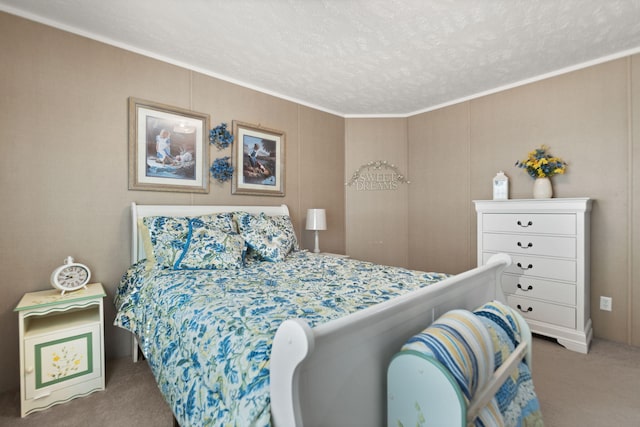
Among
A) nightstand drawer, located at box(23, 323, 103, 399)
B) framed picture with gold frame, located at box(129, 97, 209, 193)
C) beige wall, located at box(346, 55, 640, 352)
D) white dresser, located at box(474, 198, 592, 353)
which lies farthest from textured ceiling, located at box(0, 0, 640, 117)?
nightstand drawer, located at box(23, 323, 103, 399)

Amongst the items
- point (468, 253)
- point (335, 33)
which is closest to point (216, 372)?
point (335, 33)

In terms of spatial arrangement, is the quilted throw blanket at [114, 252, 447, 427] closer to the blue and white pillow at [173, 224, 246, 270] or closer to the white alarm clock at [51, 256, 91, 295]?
the blue and white pillow at [173, 224, 246, 270]

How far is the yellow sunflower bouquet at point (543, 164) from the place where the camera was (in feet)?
9.37

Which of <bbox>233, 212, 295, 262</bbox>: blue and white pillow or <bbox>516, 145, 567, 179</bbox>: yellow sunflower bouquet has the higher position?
<bbox>516, 145, 567, 179</bbox>: yellow sunflower bouquet

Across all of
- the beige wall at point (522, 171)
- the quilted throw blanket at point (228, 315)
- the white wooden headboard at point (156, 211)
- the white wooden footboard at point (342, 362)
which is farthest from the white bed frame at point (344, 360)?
the beige wall at point (522, 171)

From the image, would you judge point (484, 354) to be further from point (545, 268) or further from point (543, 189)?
point (543, 189)

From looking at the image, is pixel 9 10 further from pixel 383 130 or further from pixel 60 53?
pixel 383 130

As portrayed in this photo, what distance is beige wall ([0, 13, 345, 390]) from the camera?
6.53 ft

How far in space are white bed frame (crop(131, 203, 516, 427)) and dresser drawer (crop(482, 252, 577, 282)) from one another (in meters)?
1.85

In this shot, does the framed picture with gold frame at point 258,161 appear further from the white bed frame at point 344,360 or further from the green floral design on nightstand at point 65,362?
the white bed frame at point 344,360

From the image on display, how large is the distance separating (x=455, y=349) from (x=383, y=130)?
3561mm

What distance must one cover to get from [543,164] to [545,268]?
3.19ft

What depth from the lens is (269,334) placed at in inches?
38.6

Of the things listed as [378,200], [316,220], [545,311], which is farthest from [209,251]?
[545,311]
